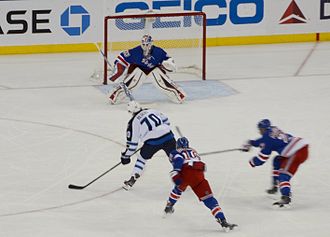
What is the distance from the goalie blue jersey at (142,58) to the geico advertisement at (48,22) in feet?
6.73

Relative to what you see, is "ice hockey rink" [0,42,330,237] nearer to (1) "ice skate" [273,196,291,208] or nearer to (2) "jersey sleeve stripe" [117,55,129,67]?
(1) "ice skate" [273,196,291,208]

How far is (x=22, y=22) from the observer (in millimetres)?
14953

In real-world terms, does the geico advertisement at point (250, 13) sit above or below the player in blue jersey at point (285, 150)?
above

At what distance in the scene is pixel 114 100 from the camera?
13297mm

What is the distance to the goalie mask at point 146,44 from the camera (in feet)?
42.0

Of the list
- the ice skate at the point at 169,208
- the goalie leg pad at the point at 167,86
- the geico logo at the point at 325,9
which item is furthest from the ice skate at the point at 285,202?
the geico logo at the point at 325,9

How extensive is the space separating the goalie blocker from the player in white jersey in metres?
3.33

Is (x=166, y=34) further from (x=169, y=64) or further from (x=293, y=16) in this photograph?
(x=169, y=64)

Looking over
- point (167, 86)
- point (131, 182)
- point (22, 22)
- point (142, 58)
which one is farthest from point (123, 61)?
point (131, 182)

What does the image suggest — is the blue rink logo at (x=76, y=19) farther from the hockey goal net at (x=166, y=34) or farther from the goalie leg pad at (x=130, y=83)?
the goalie leg pad at (x=130, y=83)

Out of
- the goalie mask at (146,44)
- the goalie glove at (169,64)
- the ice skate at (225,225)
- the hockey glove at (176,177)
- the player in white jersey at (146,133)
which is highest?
the goalie mask at (146,44)

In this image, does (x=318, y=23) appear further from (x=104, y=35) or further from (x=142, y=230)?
(x=142, y=230)

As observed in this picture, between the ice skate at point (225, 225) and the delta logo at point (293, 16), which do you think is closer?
the ice skate at point (225, 225)

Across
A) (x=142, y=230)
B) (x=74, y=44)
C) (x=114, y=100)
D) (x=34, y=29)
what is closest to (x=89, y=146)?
(x=114, y=100)
